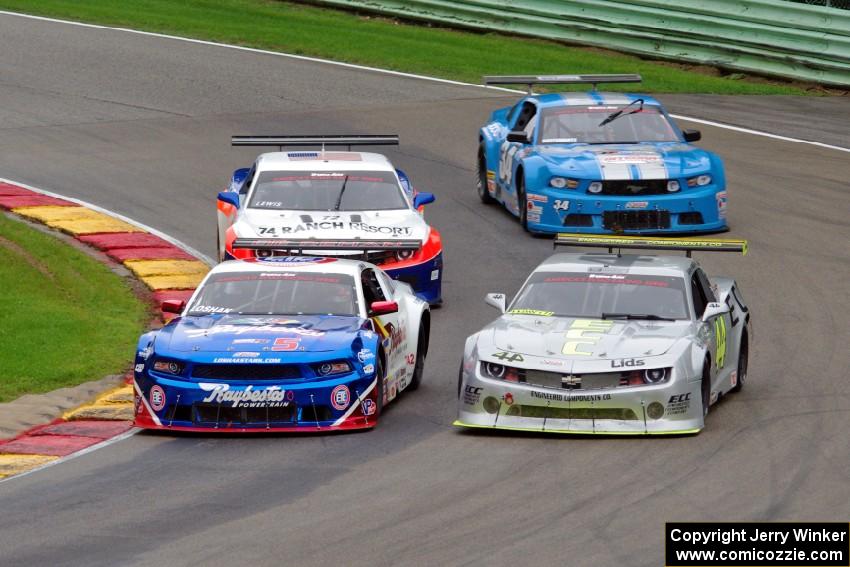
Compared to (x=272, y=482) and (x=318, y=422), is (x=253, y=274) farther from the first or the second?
(x=272, y=482)

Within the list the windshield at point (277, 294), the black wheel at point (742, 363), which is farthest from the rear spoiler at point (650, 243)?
the windshield at point (277, 294)

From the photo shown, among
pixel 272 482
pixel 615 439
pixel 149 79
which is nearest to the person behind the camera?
pixel 272 482

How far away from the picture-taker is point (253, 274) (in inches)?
564

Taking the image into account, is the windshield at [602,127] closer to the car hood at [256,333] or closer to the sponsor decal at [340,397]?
the car hood at [256,333]

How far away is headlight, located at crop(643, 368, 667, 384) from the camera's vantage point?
40.3 ft

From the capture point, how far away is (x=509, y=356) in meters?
12.6

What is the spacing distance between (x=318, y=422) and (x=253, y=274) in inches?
79.8

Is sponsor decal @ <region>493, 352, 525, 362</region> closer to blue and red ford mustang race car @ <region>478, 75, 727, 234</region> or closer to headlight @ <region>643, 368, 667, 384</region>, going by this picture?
headlight @ <region>643, 368, 667, 384</region>

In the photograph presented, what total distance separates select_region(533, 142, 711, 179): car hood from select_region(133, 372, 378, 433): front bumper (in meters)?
8.22

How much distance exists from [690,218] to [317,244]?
19.8 feet

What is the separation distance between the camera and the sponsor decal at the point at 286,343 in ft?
42.2

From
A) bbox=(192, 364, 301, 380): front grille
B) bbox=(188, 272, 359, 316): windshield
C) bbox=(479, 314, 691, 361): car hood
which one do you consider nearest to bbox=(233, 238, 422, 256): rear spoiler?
bbox=(188, 272, 359, 316): windshield

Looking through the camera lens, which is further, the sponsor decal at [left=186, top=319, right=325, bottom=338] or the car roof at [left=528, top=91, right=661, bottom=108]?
the car roof at [left=528, top=91, right=661, bottom=108]

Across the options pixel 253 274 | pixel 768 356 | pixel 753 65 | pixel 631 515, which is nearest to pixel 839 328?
pixel 768 356
